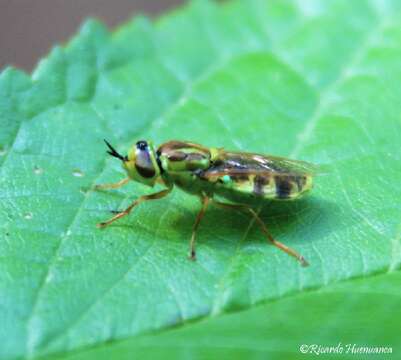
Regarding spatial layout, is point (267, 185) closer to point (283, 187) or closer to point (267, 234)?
point (283, 187)

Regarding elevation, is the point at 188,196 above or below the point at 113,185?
below

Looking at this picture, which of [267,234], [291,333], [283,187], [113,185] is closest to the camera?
[291,333]

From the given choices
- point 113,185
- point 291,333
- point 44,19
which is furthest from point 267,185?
point 44,19

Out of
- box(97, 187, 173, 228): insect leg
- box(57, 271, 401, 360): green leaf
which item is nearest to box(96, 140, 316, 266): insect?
box(97, 187, 173, 228): insect leg

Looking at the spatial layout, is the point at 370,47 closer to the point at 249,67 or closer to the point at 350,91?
the point at 350,91

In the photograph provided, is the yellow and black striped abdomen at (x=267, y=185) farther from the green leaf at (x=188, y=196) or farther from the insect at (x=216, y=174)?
the green leaf at (x=188, y=196)
